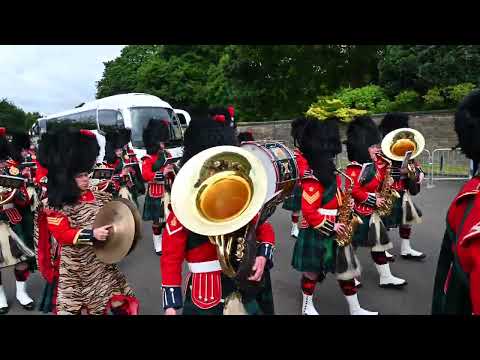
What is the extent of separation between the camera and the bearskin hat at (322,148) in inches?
130

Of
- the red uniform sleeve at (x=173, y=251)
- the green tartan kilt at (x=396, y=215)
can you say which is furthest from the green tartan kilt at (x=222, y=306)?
the green tartan kilt at (x=396, y=215)

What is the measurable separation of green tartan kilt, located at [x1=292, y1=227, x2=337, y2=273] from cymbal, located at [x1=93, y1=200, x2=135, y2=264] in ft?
5.30

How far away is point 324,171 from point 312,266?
32.1 inches

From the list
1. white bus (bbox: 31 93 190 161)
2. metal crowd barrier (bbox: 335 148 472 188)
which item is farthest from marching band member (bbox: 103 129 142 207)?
metal crowd barrier (bbox: 335 148 472 188)

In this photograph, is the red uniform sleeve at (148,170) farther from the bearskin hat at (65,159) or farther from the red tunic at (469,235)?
the red tunic at (469,235)

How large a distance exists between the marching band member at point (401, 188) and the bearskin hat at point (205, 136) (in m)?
3.36

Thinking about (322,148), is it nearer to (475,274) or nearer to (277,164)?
(277,164)

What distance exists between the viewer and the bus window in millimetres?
13578

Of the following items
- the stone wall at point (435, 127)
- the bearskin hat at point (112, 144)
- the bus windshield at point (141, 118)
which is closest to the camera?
the bearskin hat at point (112, 144)

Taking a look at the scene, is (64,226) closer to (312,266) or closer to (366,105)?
(312,266)

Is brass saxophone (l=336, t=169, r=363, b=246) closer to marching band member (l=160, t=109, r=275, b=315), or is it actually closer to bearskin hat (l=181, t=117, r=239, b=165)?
marching band member (l=160, t=109, r=275, b=315)

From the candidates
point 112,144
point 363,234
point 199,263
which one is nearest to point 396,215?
point 363,234

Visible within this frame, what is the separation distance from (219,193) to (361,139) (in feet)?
10.00

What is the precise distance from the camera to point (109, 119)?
46.7ft
